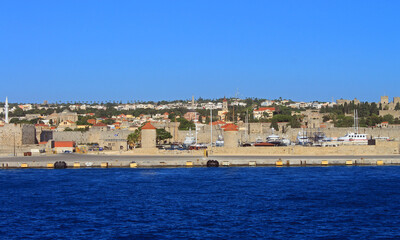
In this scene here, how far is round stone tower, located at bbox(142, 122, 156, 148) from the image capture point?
46.8m

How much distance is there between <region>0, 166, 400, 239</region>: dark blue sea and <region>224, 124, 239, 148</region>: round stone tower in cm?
846

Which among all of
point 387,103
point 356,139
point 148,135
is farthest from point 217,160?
point 387,103

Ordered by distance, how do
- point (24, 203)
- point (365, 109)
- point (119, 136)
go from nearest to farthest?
point (24, 203) < point (119, 136) < point (365, 109)

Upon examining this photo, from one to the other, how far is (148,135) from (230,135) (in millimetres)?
6059

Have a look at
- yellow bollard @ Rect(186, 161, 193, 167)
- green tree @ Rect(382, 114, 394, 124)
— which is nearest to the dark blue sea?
yellow bollard @ Rect(186, 161, 193, 167)

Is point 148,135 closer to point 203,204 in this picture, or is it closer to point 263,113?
point 203,204

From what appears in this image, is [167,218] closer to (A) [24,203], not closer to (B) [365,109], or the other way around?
(A) [24,203]

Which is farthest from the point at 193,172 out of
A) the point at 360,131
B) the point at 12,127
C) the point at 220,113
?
the point at 220,113

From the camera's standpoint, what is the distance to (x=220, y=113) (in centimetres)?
12581

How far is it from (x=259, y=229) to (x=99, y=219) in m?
5.77

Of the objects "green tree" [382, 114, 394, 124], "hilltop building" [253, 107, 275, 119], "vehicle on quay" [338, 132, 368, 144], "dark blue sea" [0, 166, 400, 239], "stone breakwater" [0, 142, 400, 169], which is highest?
"hilltop building" [253, 107, 275, 119]

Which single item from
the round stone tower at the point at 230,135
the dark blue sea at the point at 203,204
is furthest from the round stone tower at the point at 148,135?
the dark blue sea at the point at 203,204

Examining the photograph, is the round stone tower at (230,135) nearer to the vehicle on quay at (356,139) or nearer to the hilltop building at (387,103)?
the vehicle on quay at (356,139)

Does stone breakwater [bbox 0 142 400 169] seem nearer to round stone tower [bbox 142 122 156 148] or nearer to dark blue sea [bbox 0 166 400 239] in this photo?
round stone tower [bbox 142 122 156 148]
